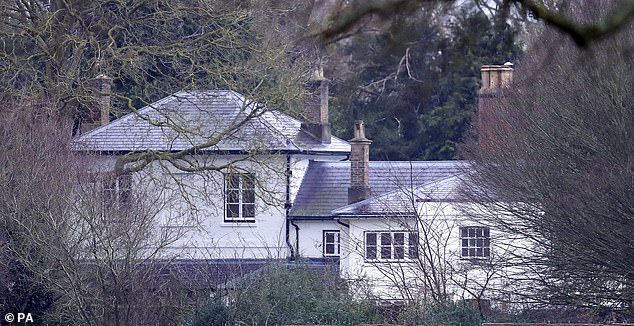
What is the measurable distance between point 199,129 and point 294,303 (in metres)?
5.73

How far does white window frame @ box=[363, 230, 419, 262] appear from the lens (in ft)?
68.6

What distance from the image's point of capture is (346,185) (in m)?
28.8

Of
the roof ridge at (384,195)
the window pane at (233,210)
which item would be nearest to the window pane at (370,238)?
the roof ridge at (384,195)

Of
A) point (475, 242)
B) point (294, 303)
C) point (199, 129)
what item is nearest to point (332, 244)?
point (475, 242)

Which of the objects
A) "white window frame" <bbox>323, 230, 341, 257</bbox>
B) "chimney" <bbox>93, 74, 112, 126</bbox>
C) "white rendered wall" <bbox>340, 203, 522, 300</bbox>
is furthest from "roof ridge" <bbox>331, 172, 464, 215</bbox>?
"chimney" <bbox>93, 74, 112, 126</bbox>

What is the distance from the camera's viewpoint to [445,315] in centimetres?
1769

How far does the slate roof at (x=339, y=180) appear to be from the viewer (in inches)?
1094

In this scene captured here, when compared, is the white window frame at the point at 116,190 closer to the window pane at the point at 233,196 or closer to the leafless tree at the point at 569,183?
Result: the window pane at the point at 233,196

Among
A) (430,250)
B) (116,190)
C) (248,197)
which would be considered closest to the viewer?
(116,190)

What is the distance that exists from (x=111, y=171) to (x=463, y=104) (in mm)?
8435

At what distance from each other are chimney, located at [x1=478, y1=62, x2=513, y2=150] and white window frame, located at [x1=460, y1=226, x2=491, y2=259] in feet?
5.89

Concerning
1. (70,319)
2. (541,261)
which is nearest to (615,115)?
(541,261)

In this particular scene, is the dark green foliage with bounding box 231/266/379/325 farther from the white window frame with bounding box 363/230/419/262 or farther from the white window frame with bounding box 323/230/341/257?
the white window frame with bounding box 323/230/341/257

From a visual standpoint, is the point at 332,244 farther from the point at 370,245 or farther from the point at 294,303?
the point at 294,303
